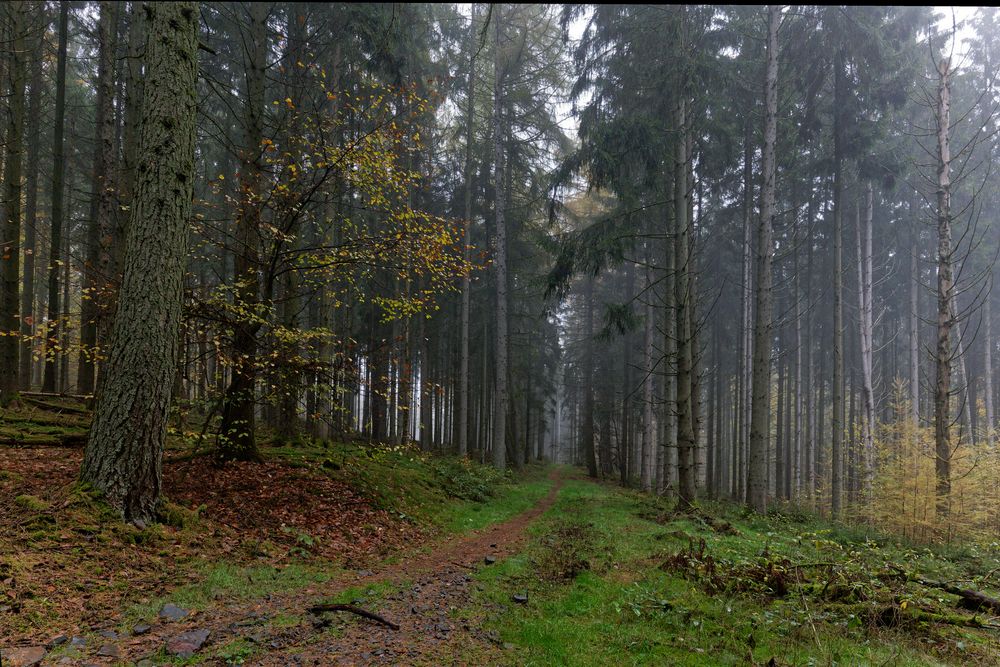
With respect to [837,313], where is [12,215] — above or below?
above

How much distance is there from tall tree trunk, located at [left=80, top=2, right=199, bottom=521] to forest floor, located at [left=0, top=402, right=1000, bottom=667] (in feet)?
1.55

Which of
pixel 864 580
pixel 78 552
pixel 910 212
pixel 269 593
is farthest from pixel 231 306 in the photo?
pixel 910 212

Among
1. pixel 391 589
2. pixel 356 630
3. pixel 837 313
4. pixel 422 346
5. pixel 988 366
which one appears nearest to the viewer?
pixel 356 630

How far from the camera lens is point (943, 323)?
10.8 m

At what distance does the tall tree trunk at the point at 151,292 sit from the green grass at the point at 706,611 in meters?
4.52

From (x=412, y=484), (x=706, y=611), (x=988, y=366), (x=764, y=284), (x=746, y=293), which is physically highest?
(x=746, y=293)

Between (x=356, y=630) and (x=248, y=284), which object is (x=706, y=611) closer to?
(x=356, y=630)

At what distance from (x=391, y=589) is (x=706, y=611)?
368 cm

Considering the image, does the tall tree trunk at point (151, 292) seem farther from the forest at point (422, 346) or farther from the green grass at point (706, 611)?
the green grass at point (706, 611)

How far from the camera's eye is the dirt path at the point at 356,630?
4.17 m

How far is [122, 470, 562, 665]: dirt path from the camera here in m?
4.17

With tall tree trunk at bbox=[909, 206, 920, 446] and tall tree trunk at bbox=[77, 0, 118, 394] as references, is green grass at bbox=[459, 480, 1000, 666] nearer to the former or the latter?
tall tree trunk at bbox=[77, 0, 118, 394]

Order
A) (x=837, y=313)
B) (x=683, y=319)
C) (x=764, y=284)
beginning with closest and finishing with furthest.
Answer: (x=683, y=319)
(x=764, y=284)
(x=837, y=313)

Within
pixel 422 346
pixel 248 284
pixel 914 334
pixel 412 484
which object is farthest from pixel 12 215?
pixel 914 334
